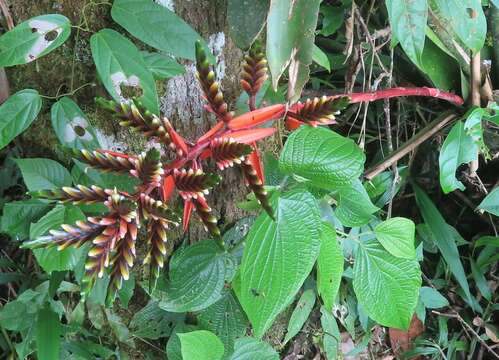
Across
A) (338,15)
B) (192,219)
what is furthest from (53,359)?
(338,15)

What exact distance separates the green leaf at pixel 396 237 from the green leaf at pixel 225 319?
0.32 meters

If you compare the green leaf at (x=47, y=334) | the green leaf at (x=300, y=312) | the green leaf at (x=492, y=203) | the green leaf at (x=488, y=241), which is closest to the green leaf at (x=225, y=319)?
the green leaf at (x=300, y=312)

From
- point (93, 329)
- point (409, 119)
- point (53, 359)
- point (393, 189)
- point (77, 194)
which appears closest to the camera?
point (77, 194)

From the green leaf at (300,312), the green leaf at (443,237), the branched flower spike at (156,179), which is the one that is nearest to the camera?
the branched flower spike at (156,179)

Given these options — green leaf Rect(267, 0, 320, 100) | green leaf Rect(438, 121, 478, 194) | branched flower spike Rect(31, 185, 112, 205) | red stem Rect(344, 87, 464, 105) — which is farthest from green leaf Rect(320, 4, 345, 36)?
branched flower spike Rect(31, 185, 112, 205)

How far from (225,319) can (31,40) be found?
2.06 feet

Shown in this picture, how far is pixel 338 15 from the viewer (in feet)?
4.30

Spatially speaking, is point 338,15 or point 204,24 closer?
point 204,24

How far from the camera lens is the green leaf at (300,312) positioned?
118 centimetres

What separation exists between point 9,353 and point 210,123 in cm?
72

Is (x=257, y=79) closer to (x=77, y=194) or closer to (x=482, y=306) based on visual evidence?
(x=77, y=194)

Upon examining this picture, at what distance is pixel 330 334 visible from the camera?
4.14ft

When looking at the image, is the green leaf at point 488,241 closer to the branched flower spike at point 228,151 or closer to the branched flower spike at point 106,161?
the branched flower spike at point 228,151

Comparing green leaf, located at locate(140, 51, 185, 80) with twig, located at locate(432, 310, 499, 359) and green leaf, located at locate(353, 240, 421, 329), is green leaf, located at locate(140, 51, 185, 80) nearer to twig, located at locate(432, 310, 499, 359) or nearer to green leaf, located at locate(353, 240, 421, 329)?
green leaf, located at locate(353, 240, 421, 329)
